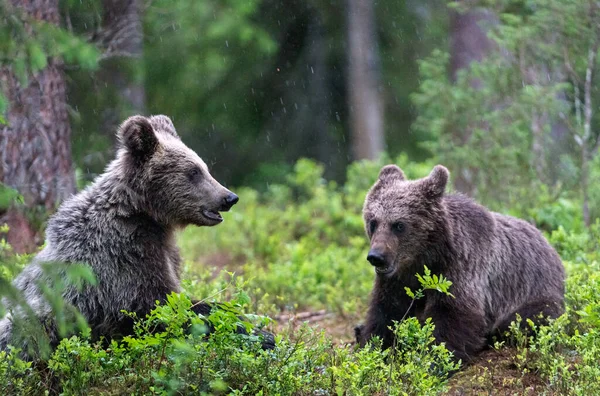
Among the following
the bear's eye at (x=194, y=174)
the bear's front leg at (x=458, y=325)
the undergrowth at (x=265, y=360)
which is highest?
the bear's eye at (x=194, y=174)

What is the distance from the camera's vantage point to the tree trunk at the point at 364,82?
59.2ft

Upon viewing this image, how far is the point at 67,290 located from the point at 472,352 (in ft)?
9.90

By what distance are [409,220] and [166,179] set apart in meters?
1.89

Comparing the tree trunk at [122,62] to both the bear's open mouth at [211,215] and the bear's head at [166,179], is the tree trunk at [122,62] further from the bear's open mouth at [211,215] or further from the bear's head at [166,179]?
the bear's open mouth at [211,215]

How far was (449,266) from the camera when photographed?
6344mm

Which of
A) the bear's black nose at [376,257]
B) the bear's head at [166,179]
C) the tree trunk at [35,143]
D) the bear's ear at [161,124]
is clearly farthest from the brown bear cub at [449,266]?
the tree trunk at [35,143]

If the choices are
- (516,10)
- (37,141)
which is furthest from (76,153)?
(516,10)

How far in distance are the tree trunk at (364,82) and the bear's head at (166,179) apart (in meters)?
12.3

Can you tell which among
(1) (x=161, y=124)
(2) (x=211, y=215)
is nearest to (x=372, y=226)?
(2) (x=211, y=215)

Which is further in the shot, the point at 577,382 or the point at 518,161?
the point at 518,161

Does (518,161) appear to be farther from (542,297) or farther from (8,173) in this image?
(8,173)

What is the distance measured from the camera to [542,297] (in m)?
6.62

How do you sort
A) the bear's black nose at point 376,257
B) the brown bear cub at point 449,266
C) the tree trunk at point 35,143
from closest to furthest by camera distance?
the bear's black nose at point 376,257 < the brown bear cub at point 449,266 < the tree trunk at point 35,143

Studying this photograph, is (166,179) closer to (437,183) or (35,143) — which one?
(437,183)
